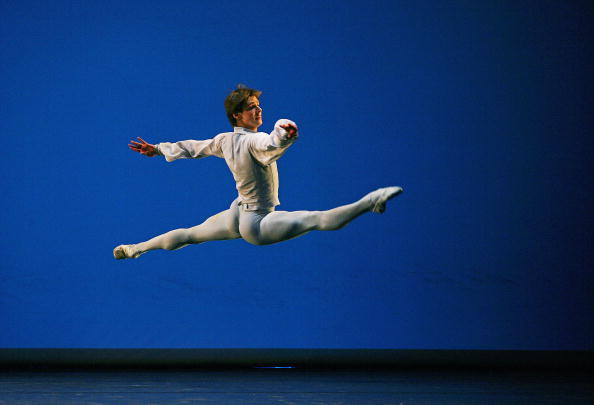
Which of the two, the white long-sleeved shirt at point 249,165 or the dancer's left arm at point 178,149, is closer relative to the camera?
the white long-sleeved shirt at point 249,165

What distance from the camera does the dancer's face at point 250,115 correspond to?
399 centimetres

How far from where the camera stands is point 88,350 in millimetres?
6875

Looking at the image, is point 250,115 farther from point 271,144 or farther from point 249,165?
point 271,144

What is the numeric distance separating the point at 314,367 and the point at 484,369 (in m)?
1.53

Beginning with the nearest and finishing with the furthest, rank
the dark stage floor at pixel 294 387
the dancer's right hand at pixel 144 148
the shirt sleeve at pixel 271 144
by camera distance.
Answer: the shirt sleeve at pixel 271 144, the dancer's right hand at pixel 144 148, the dark stage floor at pixel 294 387

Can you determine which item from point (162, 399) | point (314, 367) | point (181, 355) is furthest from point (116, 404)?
point (314, 367)

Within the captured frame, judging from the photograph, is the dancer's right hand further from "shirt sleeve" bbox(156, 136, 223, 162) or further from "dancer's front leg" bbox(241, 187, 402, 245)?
"dancer's front leg" bbox(241, 187, 402, 245)

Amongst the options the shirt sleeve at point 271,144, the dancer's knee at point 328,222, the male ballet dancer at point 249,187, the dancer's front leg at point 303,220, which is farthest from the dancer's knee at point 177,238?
the dancer's knee at point 328,222

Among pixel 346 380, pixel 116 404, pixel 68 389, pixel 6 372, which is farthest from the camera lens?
pixel 6 372

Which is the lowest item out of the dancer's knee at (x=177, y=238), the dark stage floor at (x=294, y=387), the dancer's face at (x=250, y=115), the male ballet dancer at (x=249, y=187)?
the dark stage floor at (x=294, y=387)

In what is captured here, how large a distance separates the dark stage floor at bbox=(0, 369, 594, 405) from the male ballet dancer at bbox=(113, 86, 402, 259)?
1.50 metres

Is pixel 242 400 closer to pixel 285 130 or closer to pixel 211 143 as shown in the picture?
pixel 211 143

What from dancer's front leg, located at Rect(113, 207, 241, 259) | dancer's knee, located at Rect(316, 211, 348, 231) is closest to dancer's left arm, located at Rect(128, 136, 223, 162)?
dancer's front leg, located at Rect(113, 207, 241, 259)

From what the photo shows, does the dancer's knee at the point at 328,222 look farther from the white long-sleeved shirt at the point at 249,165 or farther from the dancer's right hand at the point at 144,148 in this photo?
the dancer's right hand at the point at 144,148
